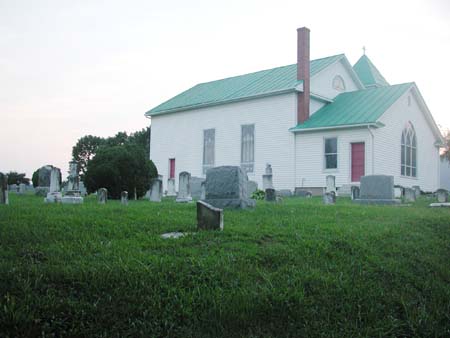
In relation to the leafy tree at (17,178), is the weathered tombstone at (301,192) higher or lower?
lower

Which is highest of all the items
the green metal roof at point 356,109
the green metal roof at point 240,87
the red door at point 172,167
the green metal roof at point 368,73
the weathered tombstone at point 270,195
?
the green metal roof at point 368,73

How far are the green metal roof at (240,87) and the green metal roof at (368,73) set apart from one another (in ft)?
22.9

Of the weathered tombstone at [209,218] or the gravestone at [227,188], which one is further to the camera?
the gravestone at [227,188]

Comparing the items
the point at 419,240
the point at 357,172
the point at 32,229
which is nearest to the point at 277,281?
the point at 32,229

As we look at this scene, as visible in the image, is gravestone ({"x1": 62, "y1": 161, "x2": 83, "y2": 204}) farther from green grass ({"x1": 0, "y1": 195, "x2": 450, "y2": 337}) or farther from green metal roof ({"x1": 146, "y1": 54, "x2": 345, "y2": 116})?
green metal roof ({"x1": 146, "y1": 54, "x2": 345, "y2": 116})

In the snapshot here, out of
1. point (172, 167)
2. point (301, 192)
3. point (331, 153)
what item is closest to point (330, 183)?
point (301, 192)

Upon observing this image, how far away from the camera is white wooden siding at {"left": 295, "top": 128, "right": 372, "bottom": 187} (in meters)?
27.2

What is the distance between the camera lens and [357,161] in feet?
90.2

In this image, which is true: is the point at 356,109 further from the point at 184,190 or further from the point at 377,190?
the point at 184,190

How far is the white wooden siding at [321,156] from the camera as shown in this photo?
Answer: 2724 cm

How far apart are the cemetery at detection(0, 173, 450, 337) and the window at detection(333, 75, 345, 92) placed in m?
24.5

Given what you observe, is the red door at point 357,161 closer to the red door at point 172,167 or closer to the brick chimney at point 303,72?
the brick chimney at point 303,72

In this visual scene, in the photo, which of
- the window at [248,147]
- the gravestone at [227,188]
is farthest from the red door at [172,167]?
the gravestone at [227,188]

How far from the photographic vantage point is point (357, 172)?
90.1 ft
